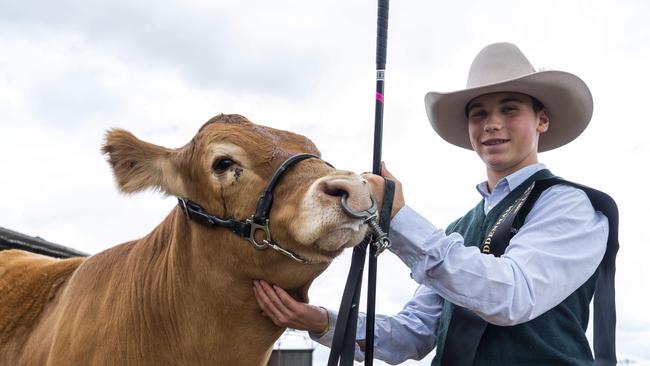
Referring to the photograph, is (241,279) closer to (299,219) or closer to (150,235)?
(299,219)

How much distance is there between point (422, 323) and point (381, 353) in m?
0.32

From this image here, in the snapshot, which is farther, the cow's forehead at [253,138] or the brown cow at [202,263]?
the cow's forehead at [253,138]

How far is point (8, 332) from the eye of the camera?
13.6ft

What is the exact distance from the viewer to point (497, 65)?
352 cm

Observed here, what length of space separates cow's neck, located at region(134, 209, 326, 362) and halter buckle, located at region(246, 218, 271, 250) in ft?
0.14

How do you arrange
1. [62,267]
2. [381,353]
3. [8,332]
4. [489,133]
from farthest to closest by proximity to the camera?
[62,267], [8,332], [381,353], [489,133]

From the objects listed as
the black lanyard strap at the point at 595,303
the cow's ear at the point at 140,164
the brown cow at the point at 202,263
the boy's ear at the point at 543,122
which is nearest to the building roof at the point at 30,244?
the brown cow at the point at 202,263

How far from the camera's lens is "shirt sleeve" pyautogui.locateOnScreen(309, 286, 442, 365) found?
11.8 feet

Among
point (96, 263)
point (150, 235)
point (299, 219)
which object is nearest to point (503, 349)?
point (299, 219)

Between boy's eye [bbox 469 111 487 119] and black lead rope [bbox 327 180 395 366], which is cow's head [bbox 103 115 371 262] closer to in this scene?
black lead rope [bbox 327 180 395 366]

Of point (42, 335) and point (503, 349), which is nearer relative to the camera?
point (503, 349)

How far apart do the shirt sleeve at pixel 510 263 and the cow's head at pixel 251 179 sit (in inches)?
11.1

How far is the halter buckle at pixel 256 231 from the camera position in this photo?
2879mm

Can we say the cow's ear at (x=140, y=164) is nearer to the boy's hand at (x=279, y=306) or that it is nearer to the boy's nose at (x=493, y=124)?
the boy's hand at (x=279, y=306)
